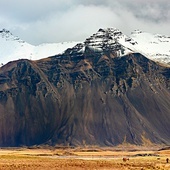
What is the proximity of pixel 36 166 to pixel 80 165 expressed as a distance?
998 cm

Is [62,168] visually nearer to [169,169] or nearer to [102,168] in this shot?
[102,168]

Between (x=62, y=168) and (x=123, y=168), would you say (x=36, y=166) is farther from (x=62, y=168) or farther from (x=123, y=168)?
(x=123, y=168)

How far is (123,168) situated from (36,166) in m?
16.6

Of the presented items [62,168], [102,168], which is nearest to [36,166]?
[62,168]

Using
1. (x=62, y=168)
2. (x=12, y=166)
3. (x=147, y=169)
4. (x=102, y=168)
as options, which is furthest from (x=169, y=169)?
(x=12, y=166)

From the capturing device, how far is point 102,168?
95500 millimetres

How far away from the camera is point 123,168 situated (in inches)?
3767

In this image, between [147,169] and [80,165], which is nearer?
[147,169]

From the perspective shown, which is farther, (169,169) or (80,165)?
(80,165)

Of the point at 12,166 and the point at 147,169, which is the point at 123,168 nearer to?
the point at 147,169

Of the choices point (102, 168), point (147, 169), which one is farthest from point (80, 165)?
point (147, 169)

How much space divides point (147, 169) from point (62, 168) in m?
15.8

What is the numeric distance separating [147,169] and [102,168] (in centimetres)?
907

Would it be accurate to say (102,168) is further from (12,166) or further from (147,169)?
(12,166)
